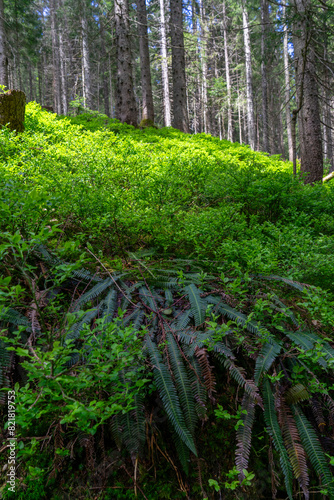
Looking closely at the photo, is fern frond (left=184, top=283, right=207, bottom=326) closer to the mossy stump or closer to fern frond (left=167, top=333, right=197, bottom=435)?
fern frond (left=167, top=333, right=197, bottom=435)

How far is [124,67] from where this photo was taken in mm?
9805

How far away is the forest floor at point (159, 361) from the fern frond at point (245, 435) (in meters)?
0.01

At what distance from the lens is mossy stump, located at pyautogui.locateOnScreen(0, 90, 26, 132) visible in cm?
544

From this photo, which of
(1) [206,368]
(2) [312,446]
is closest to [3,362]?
(1) [206,368]

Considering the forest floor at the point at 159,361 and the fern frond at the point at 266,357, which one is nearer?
the forest floor at the point at 159,361

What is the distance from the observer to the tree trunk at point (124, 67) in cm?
951

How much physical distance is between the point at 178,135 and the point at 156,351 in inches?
349

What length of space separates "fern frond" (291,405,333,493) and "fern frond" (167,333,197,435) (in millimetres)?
646

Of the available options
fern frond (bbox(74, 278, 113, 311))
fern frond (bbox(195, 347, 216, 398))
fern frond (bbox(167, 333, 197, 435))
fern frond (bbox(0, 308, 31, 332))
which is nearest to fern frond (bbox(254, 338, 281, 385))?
fern frond (bbox(195, 347, 216, 398))

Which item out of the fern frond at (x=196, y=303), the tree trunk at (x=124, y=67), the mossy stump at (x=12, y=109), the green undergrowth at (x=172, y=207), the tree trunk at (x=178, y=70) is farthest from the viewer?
the tree trunk at (x=178, y=70)

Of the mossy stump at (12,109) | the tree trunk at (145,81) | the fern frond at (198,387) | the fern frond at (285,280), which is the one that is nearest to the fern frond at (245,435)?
the fern frond at (198,387)

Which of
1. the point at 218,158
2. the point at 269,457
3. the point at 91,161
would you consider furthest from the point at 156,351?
the point at 218,158

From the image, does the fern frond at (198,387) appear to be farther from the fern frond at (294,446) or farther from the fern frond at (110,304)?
the fern frond at (110,304)

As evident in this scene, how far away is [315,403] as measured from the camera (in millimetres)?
1851
